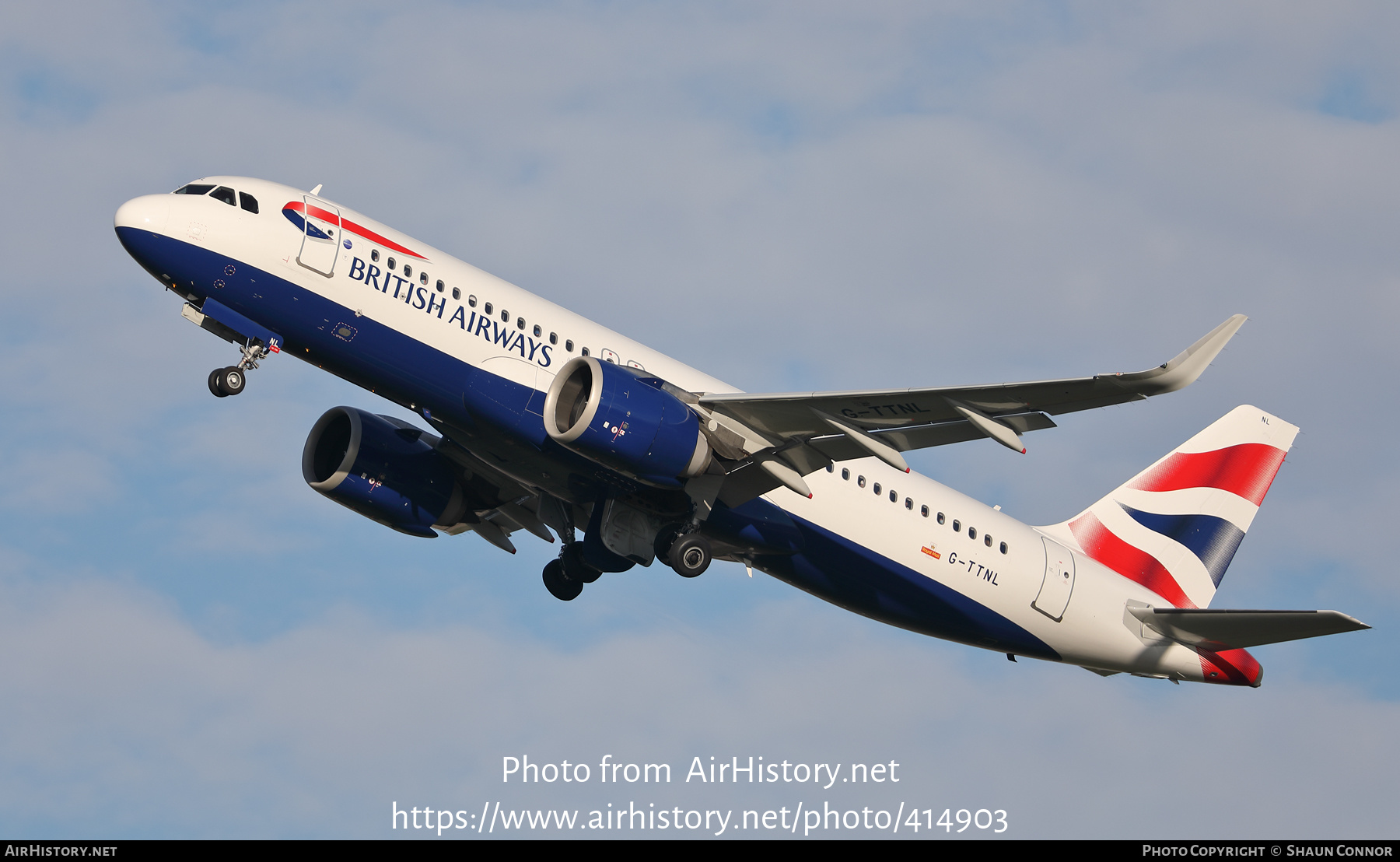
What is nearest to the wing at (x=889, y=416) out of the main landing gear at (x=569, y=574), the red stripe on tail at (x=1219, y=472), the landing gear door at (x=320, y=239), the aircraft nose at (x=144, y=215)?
the main landing gear at (x=569, y=574)

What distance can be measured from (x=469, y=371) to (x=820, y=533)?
8098 millimetres

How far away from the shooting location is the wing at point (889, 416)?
23234mm

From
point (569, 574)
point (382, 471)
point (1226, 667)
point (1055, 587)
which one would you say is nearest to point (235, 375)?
point (382, 471)

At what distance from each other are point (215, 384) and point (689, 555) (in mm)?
9644

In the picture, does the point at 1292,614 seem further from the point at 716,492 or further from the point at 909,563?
the point at 716,492

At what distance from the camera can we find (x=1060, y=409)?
24891 mm

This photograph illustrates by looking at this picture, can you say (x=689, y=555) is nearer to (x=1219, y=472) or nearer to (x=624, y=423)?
(x=624, y=423)

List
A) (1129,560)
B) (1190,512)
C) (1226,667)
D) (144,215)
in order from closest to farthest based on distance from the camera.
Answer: (144,215) < (1226,667) < (1129,560) < (1190,512)

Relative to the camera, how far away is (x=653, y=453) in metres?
27.1

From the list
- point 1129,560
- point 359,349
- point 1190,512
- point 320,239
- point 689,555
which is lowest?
point 689,555

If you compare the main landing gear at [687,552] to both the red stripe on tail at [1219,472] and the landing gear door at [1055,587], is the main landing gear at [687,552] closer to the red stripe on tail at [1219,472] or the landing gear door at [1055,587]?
the landing gear door at [1055,587]

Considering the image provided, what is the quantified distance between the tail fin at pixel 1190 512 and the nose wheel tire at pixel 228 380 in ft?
62.7

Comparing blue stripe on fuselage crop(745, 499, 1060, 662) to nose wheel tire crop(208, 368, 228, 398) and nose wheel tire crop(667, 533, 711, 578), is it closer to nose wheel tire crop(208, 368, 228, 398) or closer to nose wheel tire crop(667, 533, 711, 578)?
nose wheel tire crop(667, 533, 711, 578)

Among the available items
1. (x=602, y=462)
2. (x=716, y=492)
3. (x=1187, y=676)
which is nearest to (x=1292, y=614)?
(x=1187, y=676)
